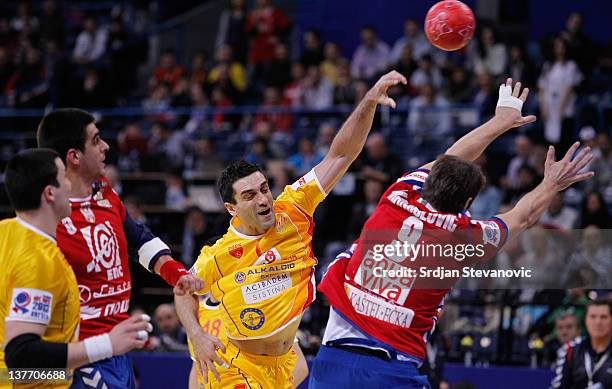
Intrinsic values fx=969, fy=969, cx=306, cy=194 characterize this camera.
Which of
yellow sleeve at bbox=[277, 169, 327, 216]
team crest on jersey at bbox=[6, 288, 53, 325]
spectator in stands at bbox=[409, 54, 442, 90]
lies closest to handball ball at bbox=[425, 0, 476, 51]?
yellow sleeve at bbox=[277, 169, 327, 216]

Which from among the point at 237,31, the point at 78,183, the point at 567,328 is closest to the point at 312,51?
the point at 237,31

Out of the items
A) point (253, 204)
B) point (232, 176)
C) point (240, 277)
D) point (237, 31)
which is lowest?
point (240, 277)

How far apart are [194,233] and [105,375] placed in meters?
7.81

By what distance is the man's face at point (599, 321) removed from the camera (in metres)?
8.77

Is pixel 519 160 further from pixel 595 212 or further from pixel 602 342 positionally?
pixel 602 342

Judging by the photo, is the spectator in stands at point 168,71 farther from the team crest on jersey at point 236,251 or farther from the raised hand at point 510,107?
the raised hand at point 510,107

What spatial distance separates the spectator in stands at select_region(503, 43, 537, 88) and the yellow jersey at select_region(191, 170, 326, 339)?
8850 millimetres

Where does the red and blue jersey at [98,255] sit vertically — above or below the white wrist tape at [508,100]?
below

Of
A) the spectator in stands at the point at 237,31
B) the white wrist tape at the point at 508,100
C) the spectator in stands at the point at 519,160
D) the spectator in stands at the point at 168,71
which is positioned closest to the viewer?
the white wrist tape at the point at 508,100

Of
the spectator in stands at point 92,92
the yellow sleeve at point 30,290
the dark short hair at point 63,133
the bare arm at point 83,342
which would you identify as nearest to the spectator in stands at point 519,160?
the dark short hair at point 63,133

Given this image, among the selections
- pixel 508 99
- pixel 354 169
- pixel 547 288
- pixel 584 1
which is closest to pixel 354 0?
pixel 584 1

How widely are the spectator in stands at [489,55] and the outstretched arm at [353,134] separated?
8.99 metres

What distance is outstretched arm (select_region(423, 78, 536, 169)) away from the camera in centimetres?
637

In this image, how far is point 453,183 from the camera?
18.7 feet
